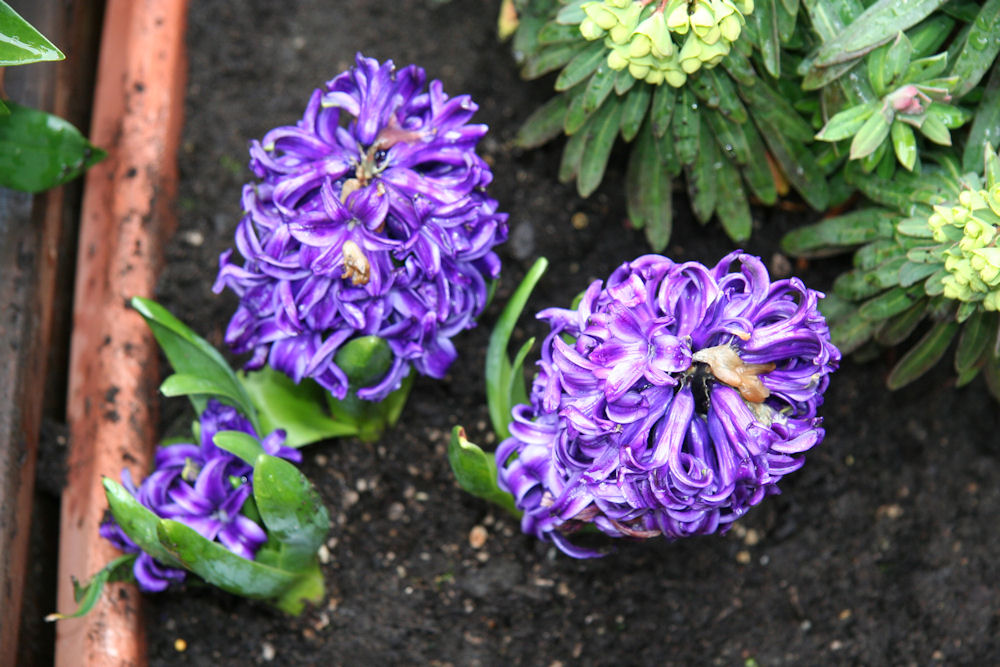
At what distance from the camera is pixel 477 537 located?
1.92 meters

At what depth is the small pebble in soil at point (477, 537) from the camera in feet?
6.29

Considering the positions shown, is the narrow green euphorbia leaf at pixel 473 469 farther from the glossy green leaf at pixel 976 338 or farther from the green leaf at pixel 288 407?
the glossy green leaf at pixel 976 338

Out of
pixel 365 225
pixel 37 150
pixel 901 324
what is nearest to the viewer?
pixel 365 225

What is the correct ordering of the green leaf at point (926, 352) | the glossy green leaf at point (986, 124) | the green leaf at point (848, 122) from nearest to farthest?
the green leaf at point (848, 122)
the glossy green leaf at point (986, 124)
the green leaf at point (926, 352)

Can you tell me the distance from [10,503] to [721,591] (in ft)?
4.99

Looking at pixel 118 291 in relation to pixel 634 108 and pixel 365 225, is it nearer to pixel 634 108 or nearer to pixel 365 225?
pixel 365 225

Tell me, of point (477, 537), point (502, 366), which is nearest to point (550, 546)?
point (477, 537)

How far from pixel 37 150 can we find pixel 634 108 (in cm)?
127

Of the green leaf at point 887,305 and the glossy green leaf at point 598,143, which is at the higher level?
the glossy green leaf at point 598,143

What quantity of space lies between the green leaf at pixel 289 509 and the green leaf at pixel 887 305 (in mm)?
1115

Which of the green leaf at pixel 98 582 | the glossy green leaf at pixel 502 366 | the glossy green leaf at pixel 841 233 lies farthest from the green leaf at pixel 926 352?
the green leaf at pixel 98 582

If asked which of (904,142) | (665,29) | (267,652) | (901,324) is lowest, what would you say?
(267,652)

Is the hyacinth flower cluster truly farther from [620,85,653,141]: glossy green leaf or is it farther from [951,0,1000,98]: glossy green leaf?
[951,0,1000,98]: glossy green leaf

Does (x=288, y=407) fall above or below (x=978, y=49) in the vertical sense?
below
